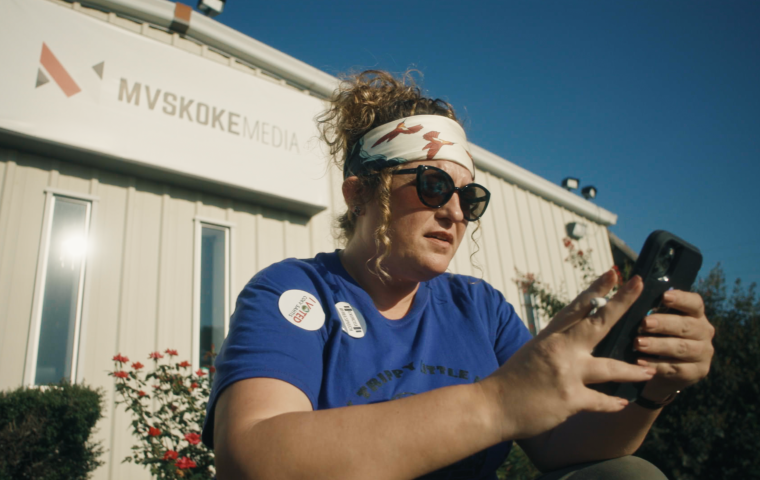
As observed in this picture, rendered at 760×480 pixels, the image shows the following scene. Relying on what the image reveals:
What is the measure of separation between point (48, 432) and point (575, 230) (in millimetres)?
9269

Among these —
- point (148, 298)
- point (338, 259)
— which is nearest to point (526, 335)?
point (338, 259)

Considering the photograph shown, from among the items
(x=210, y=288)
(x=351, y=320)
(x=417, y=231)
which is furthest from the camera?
(x=210, y=288)

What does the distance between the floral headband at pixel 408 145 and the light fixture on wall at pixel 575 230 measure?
871 centimetres

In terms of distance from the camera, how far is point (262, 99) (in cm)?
504

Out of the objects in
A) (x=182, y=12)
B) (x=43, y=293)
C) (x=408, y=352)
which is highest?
(x=182, y=12)

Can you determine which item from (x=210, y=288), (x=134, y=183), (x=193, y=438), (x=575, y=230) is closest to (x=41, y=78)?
(x=134, y=183)

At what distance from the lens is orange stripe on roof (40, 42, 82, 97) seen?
3694 millimetres

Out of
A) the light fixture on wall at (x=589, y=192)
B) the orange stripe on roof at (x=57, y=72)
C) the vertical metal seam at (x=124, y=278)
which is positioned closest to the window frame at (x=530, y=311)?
the light fixture on wall at (x=589, y=192)

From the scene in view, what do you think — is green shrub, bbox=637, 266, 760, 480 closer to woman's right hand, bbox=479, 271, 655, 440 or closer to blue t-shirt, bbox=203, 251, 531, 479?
blue t-shirt, bbox=203, 251, 531, 479

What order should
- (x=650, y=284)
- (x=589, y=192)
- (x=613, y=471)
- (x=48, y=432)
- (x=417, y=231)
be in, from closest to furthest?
(x=650, y=284)
(x=613, y=471)
(x=417, y=231)
(x=48, y=432)
(x=589, y=192)

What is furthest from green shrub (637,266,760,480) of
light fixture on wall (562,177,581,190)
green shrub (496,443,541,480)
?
light fixture on wall (562,177,581,190)

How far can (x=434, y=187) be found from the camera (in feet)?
5.32

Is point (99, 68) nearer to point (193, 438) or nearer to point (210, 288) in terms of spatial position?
point (210, 288)

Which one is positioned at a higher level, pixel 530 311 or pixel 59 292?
pixel 530 311
